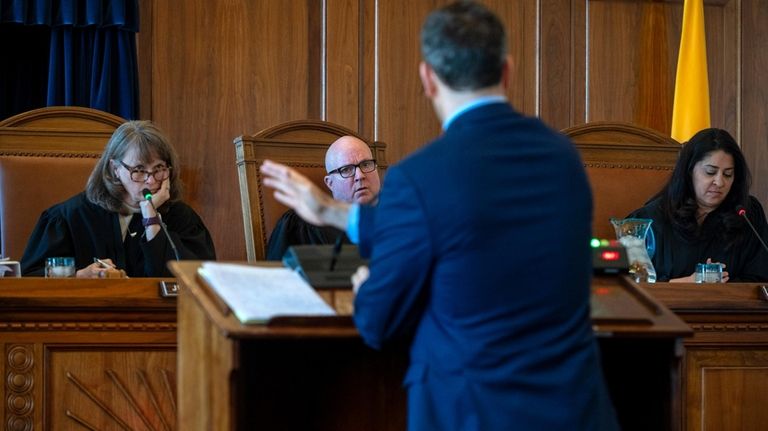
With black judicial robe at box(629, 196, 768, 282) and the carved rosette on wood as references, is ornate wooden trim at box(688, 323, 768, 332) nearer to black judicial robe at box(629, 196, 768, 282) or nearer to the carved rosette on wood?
black judicial robe at box(629, 196, 768, 282)

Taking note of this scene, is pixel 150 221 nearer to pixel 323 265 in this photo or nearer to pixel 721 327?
pixel 323 265

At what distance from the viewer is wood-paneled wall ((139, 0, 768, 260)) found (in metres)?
4.73

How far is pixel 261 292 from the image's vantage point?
1896 millimetres

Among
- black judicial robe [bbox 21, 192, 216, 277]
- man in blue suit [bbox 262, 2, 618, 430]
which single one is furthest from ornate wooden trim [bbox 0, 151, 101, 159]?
man in blue suit [bbox 262, 2, 618, 430]

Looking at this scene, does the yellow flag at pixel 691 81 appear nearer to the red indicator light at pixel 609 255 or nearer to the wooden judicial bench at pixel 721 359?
the wooden judicial bench at pixel 721 359

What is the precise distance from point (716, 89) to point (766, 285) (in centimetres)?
239

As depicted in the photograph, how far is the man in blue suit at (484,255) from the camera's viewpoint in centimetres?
159

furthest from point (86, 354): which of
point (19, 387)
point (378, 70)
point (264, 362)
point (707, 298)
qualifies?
point (378, 70)

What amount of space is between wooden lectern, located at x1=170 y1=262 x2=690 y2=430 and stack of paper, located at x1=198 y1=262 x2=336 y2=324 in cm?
2

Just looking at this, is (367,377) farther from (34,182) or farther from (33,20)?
(33,20)

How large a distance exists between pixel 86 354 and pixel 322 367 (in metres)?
0.80

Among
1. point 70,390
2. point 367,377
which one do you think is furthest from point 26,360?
point 367,377

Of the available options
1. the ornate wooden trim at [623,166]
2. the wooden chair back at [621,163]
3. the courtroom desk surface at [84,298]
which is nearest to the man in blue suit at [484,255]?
the courtroom desk surface at [84,298]

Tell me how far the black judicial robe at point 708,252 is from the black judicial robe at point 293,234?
1176 millimetres
